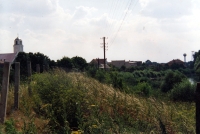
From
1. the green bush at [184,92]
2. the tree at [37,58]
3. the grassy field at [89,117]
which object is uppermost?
the tree at [37,58]

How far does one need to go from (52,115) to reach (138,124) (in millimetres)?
1935

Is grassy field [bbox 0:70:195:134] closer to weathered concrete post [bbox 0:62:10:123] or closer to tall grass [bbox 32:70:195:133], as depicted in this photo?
tall grass [bbox 32:70:195:133]

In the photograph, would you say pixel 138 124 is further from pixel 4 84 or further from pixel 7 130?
pixel 4 84

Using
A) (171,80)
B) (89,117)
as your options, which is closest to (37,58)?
(171,80)

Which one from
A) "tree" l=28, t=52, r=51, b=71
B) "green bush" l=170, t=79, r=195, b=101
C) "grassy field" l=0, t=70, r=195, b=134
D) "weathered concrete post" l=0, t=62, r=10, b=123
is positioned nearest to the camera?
"grassy field" l=0, t=70, r=195, b=134

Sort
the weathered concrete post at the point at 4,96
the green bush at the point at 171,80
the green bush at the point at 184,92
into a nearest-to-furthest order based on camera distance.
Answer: the weathered concrete post at the point at 4,96 < the green bush at the point at 184,92 < the green bush at the point at 171,80

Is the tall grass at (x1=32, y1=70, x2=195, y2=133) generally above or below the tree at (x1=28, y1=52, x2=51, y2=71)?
below

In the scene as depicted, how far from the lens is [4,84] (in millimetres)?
6930

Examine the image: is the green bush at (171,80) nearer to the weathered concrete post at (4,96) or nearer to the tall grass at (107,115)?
the tall grass at (107,115)

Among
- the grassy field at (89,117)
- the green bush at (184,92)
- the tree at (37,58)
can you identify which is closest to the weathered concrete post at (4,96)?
the grassy field at (89,117)

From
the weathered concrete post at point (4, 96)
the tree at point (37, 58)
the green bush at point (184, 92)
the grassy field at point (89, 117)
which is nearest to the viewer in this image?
the grassy field at point (89, 117)

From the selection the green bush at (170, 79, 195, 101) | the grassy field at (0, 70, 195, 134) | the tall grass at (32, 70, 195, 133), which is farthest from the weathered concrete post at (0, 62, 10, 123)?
the green bush at (170, 79, 195, 101)

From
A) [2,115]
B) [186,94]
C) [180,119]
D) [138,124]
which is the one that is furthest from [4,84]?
[186,94]

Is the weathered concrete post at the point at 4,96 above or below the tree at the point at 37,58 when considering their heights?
below
